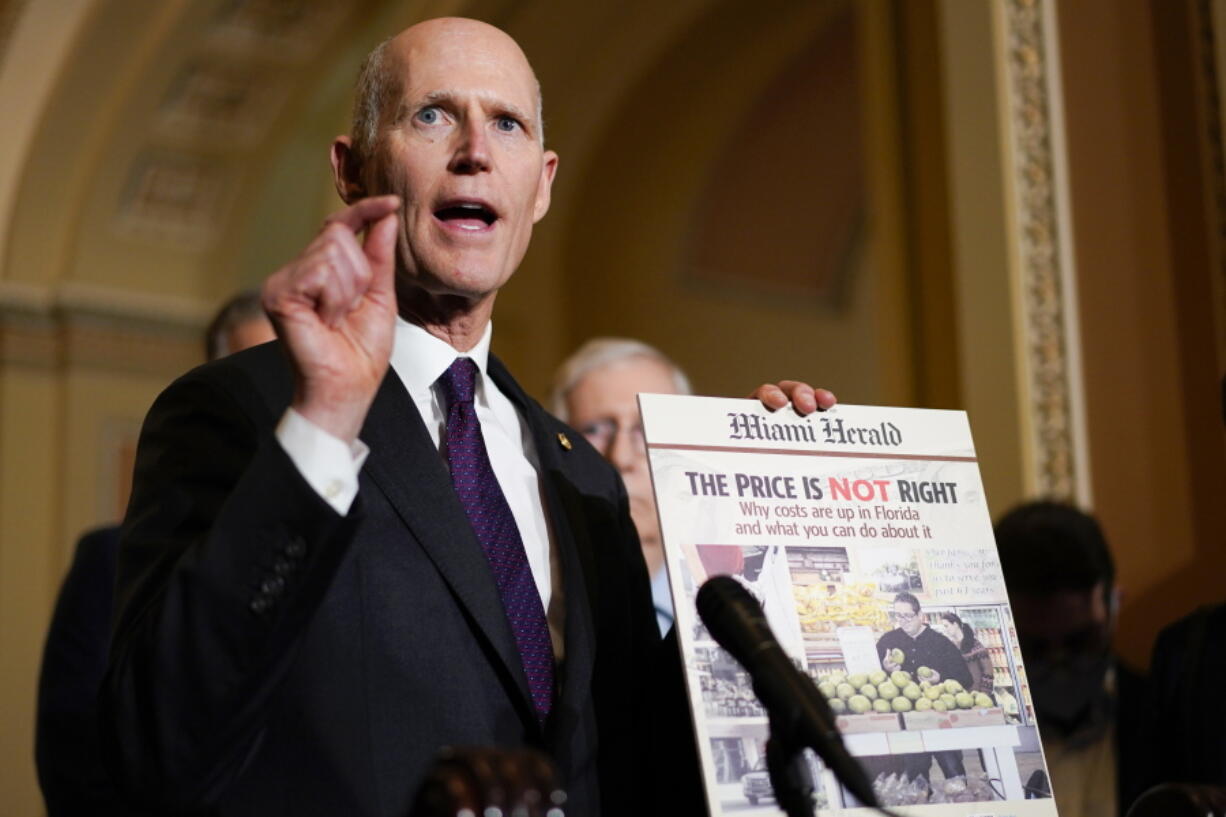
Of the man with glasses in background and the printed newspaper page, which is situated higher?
the man with glasses in background

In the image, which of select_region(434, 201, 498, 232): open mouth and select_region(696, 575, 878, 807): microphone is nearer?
select_region(696, 575, 878, 807): microphone

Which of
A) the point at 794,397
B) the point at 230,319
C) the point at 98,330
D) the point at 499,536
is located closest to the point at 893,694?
the point at 794,397

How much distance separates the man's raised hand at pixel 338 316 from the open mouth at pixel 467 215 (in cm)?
36

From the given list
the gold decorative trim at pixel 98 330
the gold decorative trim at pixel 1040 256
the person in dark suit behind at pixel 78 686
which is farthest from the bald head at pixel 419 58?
the gold decorative trim at pixel 98 330

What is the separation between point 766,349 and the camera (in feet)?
33.8

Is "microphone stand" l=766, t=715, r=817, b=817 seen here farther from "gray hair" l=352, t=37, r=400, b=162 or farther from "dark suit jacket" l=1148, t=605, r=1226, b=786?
"dark suit jacket" l=1148, t=605, r=1226, b=786

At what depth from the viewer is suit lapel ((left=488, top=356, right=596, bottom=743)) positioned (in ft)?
5.75

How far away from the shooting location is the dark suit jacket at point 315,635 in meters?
1.47

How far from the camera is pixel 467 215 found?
6.36 ft

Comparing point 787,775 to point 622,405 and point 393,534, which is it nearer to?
point 393,534

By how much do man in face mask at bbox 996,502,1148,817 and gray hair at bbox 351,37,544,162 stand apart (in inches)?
64.3

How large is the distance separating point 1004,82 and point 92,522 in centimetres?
632

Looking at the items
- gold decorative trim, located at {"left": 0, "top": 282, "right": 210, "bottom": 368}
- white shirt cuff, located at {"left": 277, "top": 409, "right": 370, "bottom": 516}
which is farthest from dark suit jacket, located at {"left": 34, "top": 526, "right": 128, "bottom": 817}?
gold decorative trim, located at {"left": 0, "top": 282, "right": 210, "bottom": 368}

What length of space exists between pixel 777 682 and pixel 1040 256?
2.49m
